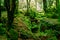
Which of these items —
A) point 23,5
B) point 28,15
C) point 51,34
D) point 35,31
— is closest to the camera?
point 51,34

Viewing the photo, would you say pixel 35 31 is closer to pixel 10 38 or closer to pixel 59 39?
pixel 59 39

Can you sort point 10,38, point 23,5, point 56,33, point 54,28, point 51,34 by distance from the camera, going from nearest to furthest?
point 10,38
point 51,34
point 56,33
point 54,28
point 23,5

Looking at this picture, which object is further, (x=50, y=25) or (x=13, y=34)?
(x=50, y=25)

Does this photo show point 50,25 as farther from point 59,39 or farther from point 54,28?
point 59,39

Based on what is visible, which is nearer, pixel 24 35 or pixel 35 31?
pixel 24 35

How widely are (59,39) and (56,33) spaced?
49cm

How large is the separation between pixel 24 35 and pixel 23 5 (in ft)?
50.2

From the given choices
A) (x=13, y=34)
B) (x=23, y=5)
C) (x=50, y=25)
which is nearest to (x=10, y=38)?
(x=13, y=34)

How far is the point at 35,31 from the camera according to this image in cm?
1306

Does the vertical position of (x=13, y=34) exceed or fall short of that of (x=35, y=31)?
it exceeds it

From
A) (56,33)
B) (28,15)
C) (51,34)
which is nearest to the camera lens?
(51,34)

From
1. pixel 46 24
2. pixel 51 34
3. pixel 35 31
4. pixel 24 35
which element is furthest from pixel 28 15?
pixel 51 34

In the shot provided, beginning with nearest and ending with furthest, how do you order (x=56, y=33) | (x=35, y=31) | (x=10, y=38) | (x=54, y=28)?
(x=10, y=38), (x=56, y=33), (x=54, y=28), (x=35, y=31)

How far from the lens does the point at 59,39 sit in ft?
33.2
